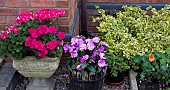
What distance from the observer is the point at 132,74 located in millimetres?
3062

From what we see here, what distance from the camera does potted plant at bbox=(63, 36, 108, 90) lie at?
268cm

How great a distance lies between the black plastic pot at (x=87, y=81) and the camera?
8.86 feet

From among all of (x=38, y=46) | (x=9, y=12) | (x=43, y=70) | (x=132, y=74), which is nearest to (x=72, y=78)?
(x=43, y=70)

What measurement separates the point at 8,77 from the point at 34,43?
0.70 m

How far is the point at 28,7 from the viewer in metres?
2.87

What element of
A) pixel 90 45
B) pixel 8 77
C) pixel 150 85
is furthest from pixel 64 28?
pixel 150 85

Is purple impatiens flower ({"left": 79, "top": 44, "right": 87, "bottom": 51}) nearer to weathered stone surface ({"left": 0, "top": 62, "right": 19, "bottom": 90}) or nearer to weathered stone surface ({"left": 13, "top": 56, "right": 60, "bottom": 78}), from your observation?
weathered stone surface ({"left": 13, "top": 56, "right": 60, "bottom": 78})

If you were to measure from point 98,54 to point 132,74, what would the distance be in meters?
0.55

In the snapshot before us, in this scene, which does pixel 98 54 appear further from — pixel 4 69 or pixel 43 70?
pixel 4 69

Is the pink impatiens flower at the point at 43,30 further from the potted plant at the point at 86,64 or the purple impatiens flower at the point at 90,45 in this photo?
the purple impatiens flower at the point at 90,45

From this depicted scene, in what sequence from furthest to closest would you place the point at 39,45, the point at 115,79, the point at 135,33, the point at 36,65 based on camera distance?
the point at 135,33 < the point at 115,79 < the point at 36,65 < the point at 39,45

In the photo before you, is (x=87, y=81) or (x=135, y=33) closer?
(x=87, y=81)

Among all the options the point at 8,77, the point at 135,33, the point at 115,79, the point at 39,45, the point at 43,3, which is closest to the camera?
the point at 39,45

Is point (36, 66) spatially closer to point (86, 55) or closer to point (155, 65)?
point (86, 55)
